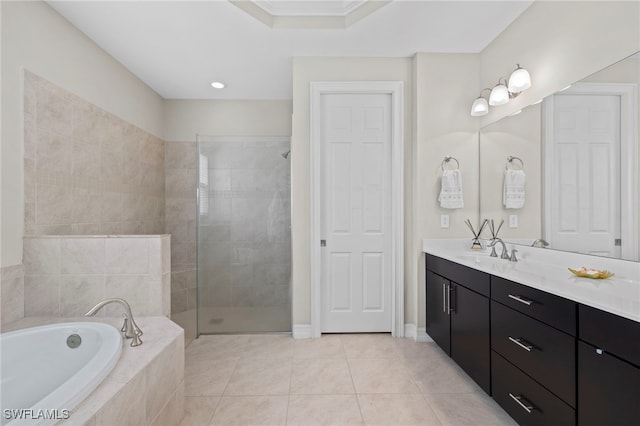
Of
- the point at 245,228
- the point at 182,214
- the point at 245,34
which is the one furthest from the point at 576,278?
the point at 182,214

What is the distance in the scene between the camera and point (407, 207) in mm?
2773

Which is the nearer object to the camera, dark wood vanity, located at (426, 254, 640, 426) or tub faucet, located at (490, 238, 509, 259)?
dark wood vanity, located at (426, 254, 640, 426)

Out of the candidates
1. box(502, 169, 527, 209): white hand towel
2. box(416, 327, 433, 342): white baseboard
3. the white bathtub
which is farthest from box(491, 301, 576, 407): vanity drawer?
the white bathtub

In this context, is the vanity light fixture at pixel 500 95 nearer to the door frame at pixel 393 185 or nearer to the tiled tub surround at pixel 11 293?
the door frame at pixel 393 185

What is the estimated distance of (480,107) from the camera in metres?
2.54

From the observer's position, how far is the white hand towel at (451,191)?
8.59 ft

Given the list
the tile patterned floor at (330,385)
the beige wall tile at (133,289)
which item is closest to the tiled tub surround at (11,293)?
the beige wall tile at (133,289)

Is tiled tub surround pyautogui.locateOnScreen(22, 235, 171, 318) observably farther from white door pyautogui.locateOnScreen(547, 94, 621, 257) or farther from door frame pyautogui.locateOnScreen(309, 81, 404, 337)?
white door pyautogui.locateOnScreen(547, 94, 621, 257)

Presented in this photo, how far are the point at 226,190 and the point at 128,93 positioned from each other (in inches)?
53.3

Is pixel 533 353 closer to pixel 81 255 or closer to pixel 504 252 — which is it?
pixel 504 252

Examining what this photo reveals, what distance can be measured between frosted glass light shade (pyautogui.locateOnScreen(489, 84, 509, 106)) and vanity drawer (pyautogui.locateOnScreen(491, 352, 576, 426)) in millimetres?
1785

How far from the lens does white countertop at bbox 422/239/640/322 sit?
1099 mm

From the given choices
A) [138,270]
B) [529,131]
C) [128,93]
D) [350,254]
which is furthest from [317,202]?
[128,93]

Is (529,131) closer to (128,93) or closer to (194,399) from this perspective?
(194,399)
